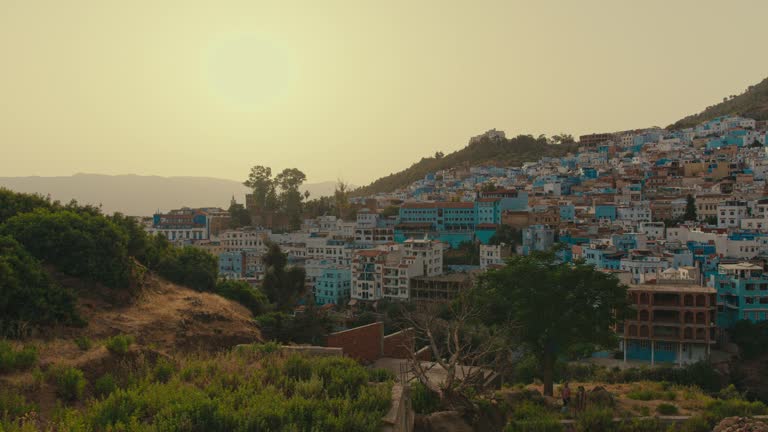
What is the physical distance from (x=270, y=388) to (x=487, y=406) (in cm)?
385

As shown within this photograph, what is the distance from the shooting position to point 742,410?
1017cm

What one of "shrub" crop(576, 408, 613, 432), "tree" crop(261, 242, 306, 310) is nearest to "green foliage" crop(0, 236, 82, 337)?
"shrub" crop(576, 408, 613, 432)

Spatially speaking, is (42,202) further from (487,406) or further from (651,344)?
(651,344)

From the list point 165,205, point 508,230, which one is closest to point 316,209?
point 508,230

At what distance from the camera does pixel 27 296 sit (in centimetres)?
1060

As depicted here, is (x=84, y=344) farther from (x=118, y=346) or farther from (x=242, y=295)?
(x=242, y=295)

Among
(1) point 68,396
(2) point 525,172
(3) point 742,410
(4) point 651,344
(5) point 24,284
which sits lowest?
(4) point 651,344

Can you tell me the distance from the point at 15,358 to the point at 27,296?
11.3ft

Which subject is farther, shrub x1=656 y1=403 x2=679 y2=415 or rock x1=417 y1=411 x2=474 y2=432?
shrub x1=656 y1=403 x2=679 y2=415

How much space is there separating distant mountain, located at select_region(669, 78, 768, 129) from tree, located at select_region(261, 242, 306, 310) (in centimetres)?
7432

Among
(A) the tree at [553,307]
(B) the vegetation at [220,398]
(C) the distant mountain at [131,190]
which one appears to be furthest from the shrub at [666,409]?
(C) the distant mountain at [131,190]

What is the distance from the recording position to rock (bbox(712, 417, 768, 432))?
8.02 m

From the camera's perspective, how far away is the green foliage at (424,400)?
9258 mm

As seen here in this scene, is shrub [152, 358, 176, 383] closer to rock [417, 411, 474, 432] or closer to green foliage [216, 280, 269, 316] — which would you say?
rock [417, 411, 474, 432]
